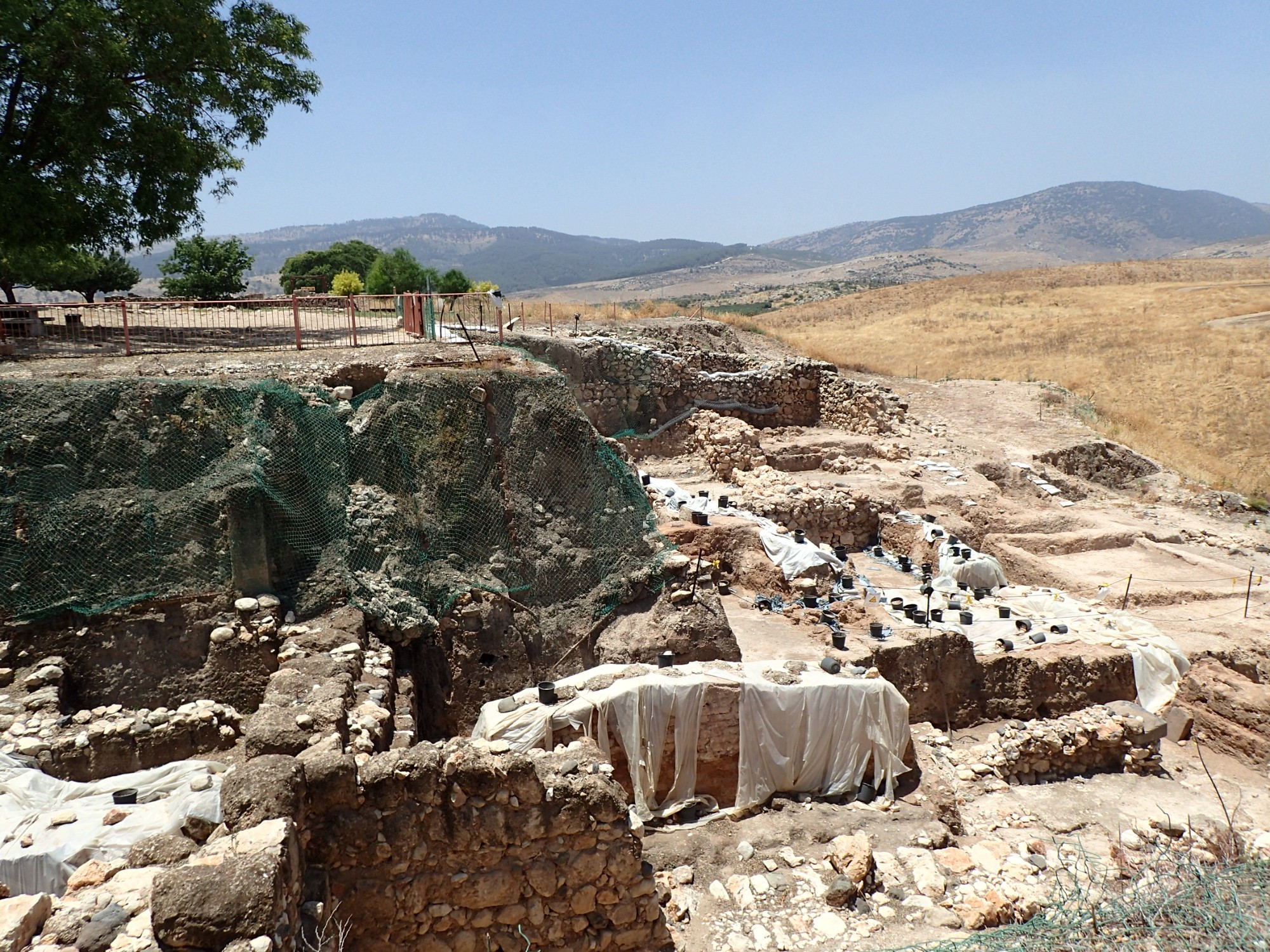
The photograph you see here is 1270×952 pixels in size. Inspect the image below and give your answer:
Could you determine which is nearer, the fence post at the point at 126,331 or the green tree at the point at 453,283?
the fence post at the point at 126,331

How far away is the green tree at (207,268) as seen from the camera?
2694 cm

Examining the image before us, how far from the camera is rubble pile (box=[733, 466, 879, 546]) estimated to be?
14.3 meters

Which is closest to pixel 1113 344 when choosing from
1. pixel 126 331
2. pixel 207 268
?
pixel 207 268

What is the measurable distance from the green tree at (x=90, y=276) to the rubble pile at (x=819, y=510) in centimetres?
1218

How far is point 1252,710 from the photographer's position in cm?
929

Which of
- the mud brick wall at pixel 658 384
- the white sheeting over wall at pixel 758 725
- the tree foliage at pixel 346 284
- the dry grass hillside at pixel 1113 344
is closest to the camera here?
the white sheeting over wall at pixel 758 725

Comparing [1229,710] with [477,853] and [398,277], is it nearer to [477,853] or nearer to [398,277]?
[477,853]

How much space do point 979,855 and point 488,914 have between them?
4.07 metres

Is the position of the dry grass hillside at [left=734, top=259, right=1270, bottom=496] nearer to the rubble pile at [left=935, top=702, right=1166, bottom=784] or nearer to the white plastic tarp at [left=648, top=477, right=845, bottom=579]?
the white plastic tarp at [left=648, top=477, right=845, bottom=579]

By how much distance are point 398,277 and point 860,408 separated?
17465 mm

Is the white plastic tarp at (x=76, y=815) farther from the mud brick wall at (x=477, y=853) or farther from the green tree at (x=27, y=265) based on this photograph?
the green tree at (x=27, y=265)

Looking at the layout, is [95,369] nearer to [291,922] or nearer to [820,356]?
[291,922]

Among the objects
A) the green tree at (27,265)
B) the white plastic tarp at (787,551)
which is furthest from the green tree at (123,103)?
the white plastic tarp at (787,551)

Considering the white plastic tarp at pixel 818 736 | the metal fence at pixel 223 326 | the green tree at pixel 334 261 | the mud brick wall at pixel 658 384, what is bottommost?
the white plastic tarp at pixel 818 736
